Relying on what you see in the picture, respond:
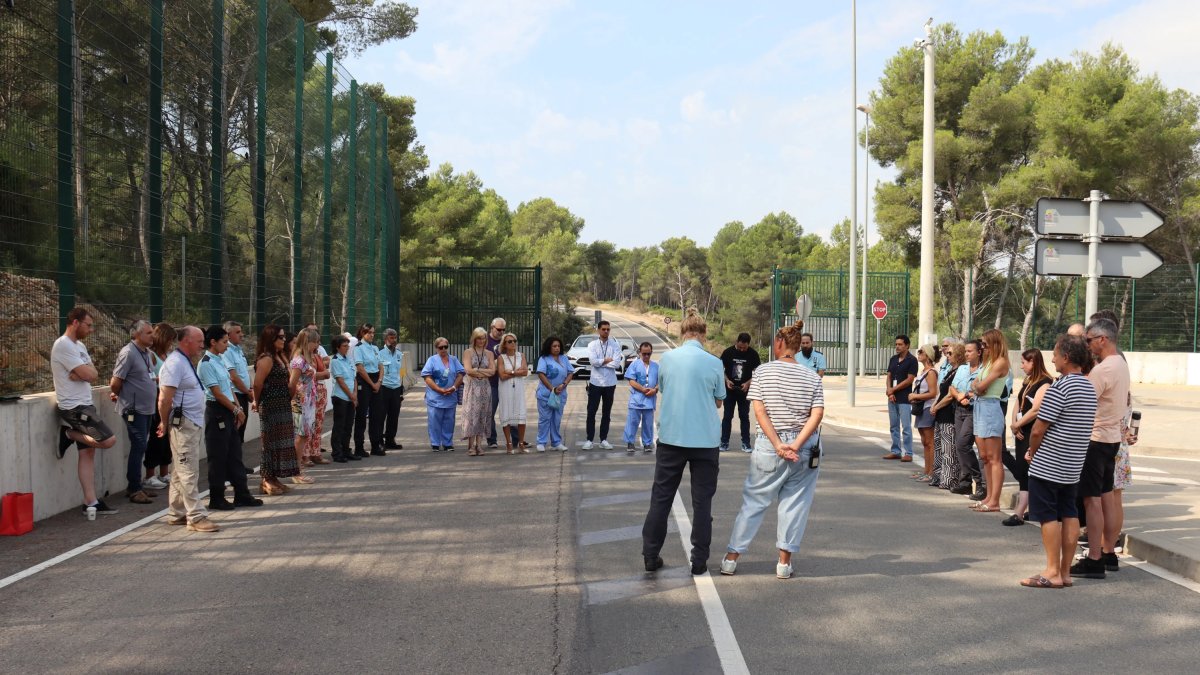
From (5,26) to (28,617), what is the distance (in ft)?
19.0

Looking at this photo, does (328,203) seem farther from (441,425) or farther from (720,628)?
(720,628)

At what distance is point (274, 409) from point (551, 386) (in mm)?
4788

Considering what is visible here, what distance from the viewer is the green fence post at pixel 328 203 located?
20.3 meters

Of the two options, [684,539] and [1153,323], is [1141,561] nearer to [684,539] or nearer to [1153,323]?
[684,539]

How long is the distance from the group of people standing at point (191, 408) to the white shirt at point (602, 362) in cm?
407

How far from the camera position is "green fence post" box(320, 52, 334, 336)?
20328 millimetres

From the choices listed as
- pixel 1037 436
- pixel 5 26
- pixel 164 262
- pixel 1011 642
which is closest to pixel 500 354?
pixel 164 262

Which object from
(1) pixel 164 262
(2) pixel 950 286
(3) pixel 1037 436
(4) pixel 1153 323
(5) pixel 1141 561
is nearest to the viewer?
(3) pixel 1037 436

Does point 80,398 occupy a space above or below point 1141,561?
above

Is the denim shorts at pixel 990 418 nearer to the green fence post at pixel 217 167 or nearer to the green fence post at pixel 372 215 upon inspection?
the green fence post at pixel 217 167

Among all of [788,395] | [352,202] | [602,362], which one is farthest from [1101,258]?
[352,202]

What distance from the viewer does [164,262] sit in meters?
11.9

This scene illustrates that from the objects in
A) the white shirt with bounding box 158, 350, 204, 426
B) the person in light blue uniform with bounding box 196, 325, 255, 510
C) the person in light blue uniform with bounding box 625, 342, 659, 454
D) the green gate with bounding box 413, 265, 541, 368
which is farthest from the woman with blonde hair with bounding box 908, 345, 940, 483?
the green gate with bounding box 413, 265, 541, 368

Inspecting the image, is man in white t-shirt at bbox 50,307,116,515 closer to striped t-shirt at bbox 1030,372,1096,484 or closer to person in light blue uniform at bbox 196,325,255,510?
person in light blue uniform at bbox 196,325,255,510
